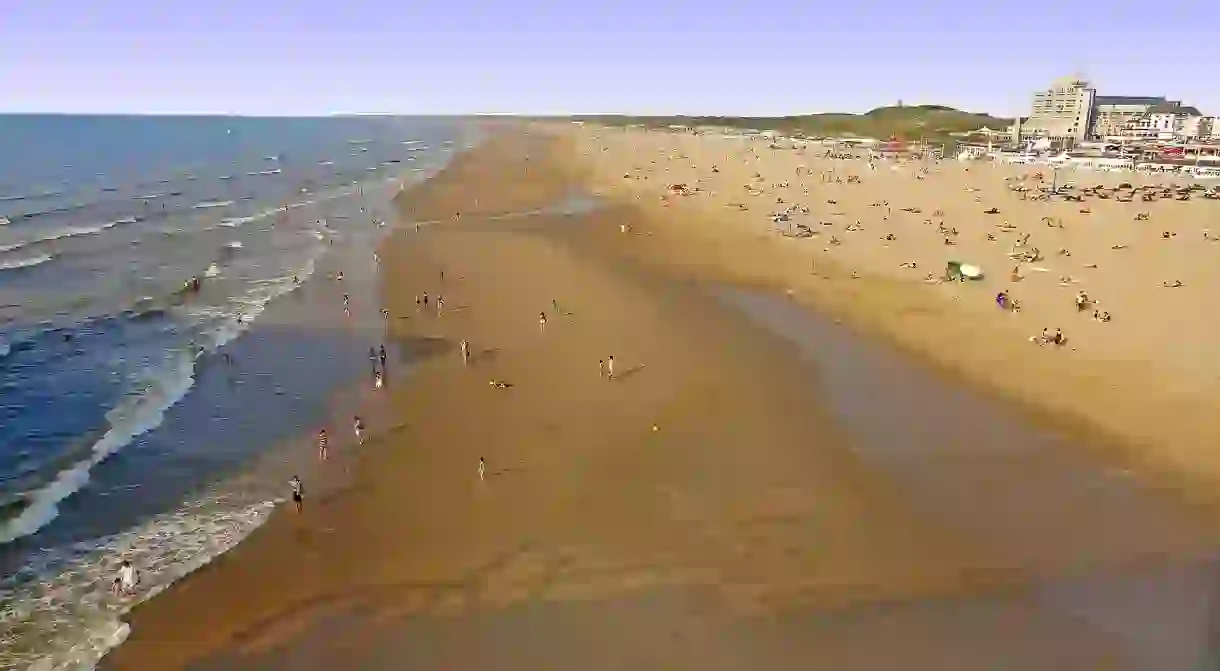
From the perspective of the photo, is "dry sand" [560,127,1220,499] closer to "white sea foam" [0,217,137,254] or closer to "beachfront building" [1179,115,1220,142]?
"white sea foam" [0,217,137,254]

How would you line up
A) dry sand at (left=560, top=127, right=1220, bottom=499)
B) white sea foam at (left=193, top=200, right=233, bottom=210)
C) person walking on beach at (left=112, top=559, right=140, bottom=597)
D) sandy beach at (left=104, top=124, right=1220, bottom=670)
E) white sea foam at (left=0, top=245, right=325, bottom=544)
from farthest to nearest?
white sea foam at (left=193, top=200, right=233, bottom=210) → dry sand at (left=560, top=127, right=1220, bottom=499) → white sea foam at (left=0, top=245, right=325, bottom=544) → person walking on beach at (left=112, top=559, right=140, bottom=597) → sandy beach at (left=104, top=124, right=1220, bottom=670)

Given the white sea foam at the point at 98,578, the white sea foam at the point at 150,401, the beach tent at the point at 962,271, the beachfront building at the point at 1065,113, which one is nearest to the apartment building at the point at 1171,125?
the beachfront building at the point at 1065,113

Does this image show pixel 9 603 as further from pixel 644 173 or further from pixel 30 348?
pixel 644 173

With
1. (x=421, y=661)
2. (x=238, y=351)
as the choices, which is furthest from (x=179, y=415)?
(x=421, y=661)

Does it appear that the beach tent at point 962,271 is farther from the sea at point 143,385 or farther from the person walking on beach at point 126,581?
the person walking on beach at point 126,581

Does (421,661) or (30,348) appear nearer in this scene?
(421,661)

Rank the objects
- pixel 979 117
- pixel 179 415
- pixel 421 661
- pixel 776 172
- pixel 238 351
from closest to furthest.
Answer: pixel 421 661 → pixel 179 415 → pixel 238 351 → pixel 776 172 → pixel 979 117

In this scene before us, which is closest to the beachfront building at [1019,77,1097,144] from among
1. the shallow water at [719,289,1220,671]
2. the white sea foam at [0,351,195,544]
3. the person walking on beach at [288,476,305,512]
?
the shallow water at [719,289,1220,671]

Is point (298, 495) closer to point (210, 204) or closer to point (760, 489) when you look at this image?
point (760, 489)
